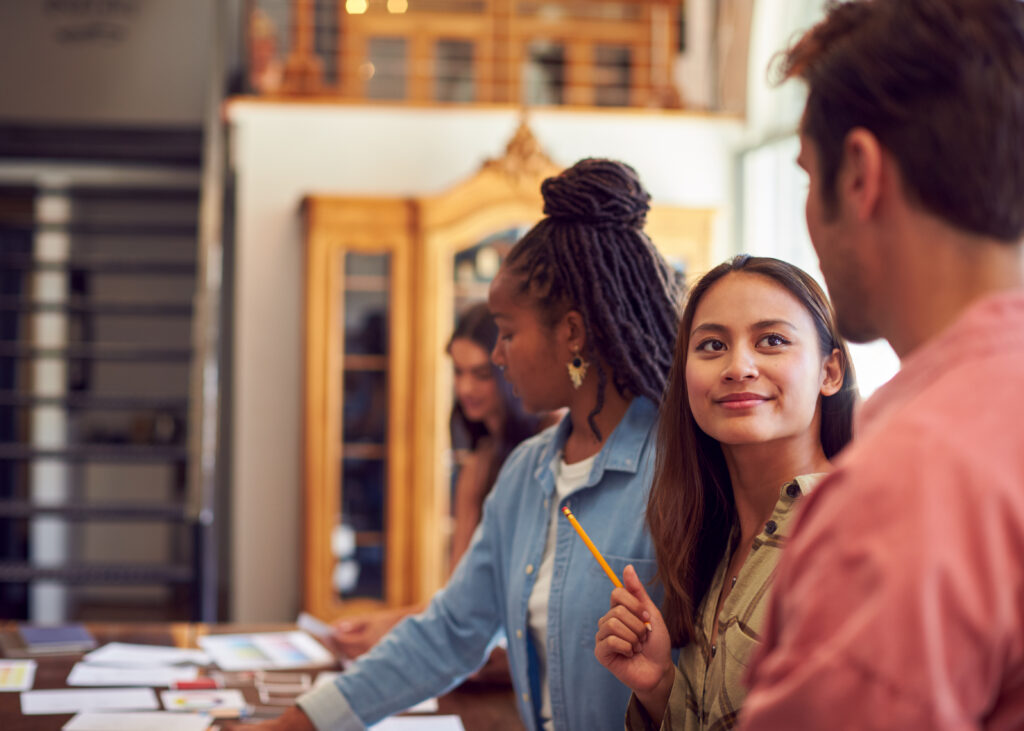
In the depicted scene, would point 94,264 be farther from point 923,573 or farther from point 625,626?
point 923,573

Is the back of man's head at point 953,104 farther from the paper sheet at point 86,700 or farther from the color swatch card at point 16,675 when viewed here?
the color swatch card at point 16,675

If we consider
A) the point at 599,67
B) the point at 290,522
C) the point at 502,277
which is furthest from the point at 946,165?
the point at 599,67

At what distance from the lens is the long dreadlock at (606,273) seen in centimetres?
155

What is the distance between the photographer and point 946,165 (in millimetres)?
691

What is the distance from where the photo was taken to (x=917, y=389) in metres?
0.68

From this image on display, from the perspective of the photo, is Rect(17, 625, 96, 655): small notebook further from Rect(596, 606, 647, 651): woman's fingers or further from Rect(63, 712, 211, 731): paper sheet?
Rect(596, 606, 647, 651): woman's fingers

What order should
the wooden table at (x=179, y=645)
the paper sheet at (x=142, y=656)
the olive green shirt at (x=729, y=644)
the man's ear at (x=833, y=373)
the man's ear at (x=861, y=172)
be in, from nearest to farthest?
the man's ear at (x=861, y=172)
the olive green shirt at (x=729, y=644)
the man's ear at (x=833, y=373)
the wooden table at (x=179, y=645)
the paper sheet at (x=142, y=656)

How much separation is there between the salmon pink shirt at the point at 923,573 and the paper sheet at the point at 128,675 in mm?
1663

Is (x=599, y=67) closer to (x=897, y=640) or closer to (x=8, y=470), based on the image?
(x=8, y=470)

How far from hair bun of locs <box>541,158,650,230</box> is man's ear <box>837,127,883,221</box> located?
0.84 meters

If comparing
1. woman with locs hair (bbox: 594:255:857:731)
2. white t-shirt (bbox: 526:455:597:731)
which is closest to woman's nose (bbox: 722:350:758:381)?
woman with locs hair (bbox: 594:255:857:731)

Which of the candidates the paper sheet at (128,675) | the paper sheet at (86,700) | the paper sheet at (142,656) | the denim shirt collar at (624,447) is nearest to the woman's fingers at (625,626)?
the denim shirt collar at (624,447)

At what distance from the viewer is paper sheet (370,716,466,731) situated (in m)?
1.81

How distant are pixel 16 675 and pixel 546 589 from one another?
3.87 feet
